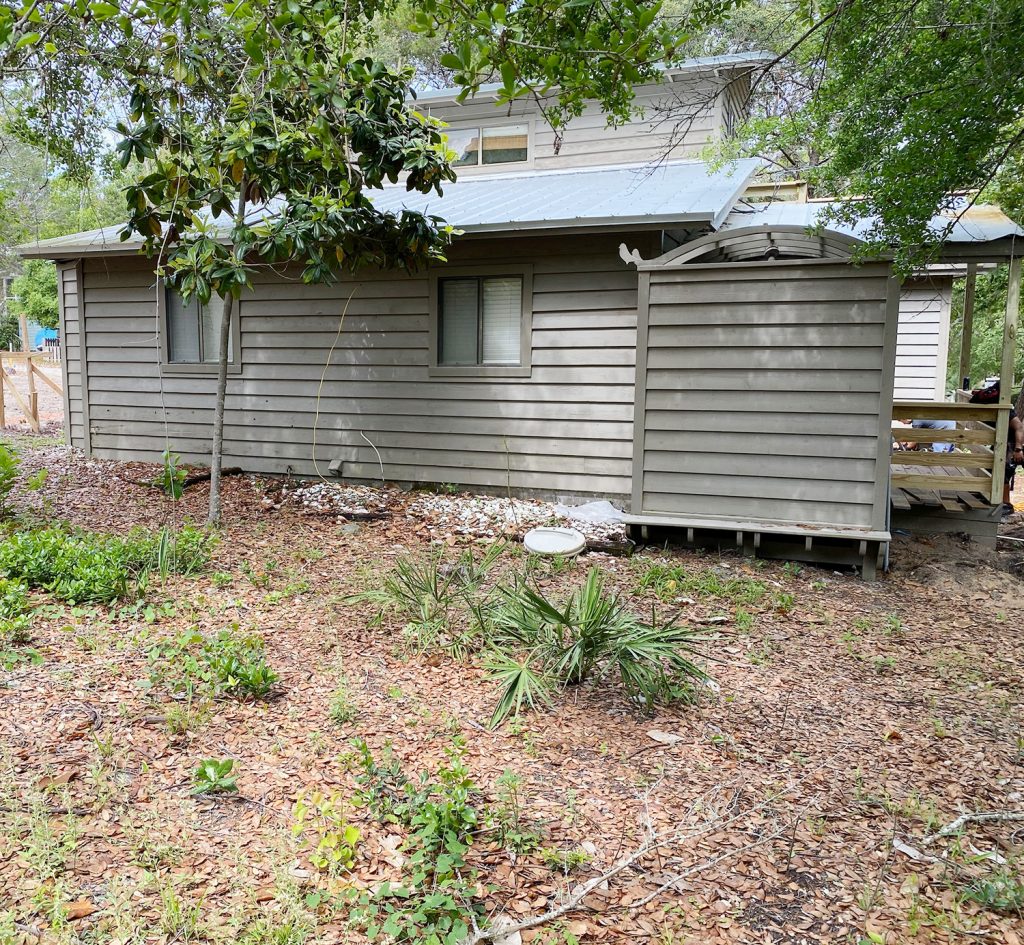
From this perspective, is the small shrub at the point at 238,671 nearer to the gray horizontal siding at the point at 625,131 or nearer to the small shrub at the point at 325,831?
the small shrub at the point at 325,831

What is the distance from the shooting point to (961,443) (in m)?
7.30

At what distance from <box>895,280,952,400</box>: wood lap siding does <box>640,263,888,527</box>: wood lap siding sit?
22.1 ft

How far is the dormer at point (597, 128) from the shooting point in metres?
9.73

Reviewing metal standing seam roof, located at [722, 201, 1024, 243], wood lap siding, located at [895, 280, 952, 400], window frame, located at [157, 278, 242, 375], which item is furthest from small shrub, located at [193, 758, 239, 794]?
wood lap siding, located at [895, 280, 952, 400]

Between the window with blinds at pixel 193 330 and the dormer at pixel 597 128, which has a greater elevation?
the dormer at pixel 597 128

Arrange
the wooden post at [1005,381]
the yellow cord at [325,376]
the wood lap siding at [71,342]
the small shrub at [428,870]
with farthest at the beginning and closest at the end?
the wood lap siding at [71,342] → the yellow cord at [325,376] → the wooden post at [1005,381] → the small shrub at [428,870]

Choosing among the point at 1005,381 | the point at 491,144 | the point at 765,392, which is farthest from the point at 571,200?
the point at 1005,381

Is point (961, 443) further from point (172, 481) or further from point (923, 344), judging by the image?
point (172, 481)

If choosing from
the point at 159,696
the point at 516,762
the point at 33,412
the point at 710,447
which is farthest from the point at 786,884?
the point at 33,412

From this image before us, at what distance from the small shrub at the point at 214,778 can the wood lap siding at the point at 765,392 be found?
4.51 metres

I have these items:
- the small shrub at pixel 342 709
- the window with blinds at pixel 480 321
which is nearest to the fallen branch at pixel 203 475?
the window with blinds at pixel 480 321

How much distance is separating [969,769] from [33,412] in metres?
15.9

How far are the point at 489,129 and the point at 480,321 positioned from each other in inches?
159

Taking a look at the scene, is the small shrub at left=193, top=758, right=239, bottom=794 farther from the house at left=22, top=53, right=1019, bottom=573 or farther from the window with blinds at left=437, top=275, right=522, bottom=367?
the window with blinds at left=437, top=275, right=522, bottom=367
